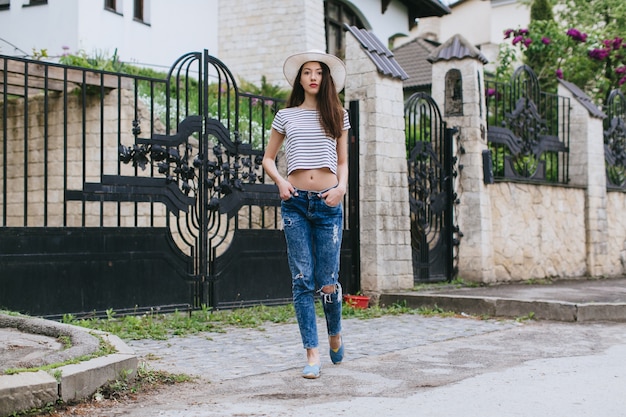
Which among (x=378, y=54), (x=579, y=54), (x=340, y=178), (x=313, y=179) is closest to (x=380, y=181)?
(x=378, y=54)

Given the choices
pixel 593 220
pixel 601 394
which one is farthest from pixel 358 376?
pixel 593 220

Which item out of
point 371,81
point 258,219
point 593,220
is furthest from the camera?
point 593,220

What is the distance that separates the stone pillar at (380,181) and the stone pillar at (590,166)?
4.55 meters

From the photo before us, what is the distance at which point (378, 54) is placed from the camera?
10.3 m

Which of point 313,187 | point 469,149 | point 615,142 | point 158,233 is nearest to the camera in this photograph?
point 313,187

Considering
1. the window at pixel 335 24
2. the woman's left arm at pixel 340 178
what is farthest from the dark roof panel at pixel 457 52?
the window at pixel 335 24

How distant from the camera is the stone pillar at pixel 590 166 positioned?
531 inches

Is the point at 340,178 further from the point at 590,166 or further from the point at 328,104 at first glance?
the point at 590,166

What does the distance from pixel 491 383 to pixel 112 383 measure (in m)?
2.19

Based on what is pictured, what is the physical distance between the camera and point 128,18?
1812 centimetres

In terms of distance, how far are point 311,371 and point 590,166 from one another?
9.53 meters

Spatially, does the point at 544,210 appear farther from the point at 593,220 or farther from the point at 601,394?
the point at 601,394

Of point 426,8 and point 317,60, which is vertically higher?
point 426,8

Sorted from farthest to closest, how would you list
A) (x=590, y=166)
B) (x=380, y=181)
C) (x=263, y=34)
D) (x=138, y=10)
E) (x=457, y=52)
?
(x=263, y=34) → (x=138, y=10) → (x=590, y=166) → (x=457, y=52) → (x=380, y=181)
